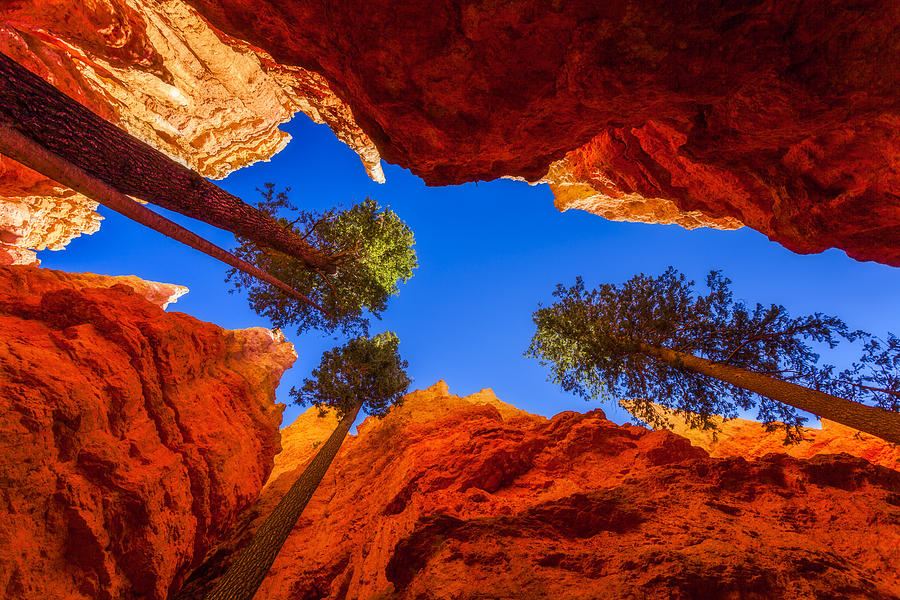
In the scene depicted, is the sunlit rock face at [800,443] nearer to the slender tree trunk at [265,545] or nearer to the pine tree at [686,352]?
the pine tree at [686,352]

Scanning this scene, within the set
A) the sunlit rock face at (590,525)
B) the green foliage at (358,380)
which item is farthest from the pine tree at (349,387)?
the sunlit rock face at (590,525)

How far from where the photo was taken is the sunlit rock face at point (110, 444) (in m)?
5.23

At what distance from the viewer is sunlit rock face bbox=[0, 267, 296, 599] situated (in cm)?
523

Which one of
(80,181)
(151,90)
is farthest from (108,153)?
(151,90)

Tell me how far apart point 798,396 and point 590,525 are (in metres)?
7.43

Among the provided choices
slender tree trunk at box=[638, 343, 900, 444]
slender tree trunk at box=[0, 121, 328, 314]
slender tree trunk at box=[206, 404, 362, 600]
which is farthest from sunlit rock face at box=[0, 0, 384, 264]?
slender tree trunk at box=[638, 343, 900, 444]

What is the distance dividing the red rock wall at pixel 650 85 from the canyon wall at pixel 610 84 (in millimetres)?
25

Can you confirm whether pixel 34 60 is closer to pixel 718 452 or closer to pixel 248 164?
pixel 248 164

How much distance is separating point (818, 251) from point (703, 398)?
555 centimetres

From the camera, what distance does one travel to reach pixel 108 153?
550 centimetres

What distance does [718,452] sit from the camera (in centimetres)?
1465

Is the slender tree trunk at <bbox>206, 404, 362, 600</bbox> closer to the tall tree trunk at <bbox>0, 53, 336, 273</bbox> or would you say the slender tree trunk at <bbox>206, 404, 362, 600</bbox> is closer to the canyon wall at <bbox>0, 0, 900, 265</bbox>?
the tall tree trunk at <bbox>0, 53, 336, 273</bbox>

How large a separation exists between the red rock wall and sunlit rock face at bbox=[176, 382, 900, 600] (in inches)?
243

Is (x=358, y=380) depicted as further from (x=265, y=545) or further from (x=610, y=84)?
(x=610, y=84)
